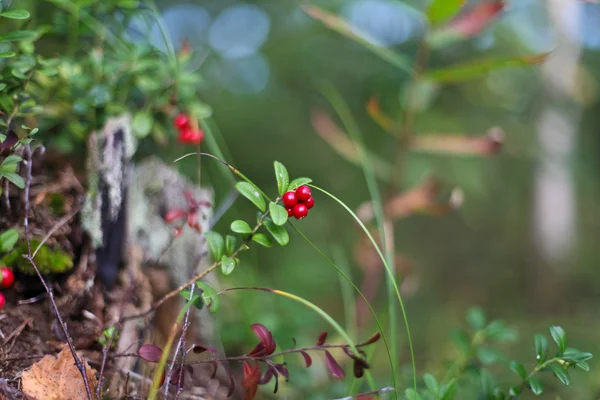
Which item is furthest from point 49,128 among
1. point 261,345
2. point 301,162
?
point 301,162

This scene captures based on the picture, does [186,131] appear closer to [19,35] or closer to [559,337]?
[19,35]

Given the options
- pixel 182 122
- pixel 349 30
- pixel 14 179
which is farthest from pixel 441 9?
pixel 14 179

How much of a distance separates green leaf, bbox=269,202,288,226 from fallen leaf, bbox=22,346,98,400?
0.32 metres

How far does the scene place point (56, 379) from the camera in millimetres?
617

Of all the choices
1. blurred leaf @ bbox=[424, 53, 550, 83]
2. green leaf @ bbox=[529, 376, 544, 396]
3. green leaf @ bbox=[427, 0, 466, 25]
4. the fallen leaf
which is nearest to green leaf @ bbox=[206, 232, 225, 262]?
the fallen leaf

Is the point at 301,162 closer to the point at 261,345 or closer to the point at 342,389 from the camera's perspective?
the point at 342,389

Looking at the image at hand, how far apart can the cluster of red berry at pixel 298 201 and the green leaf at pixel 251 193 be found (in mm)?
35

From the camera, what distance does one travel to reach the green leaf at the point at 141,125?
36.0 inches

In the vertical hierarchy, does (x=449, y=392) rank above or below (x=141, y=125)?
below

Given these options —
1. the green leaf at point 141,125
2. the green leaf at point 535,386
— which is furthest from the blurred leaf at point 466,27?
the green leaf at point 535,386

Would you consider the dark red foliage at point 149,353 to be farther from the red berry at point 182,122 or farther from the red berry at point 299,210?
the red berry at point 182,122

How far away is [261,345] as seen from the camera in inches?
26.9

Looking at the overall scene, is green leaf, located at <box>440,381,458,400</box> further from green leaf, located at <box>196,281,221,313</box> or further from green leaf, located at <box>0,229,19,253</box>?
green leaf, located at <box>0,229,19,253</box>

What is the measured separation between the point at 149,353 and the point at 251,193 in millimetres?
263
